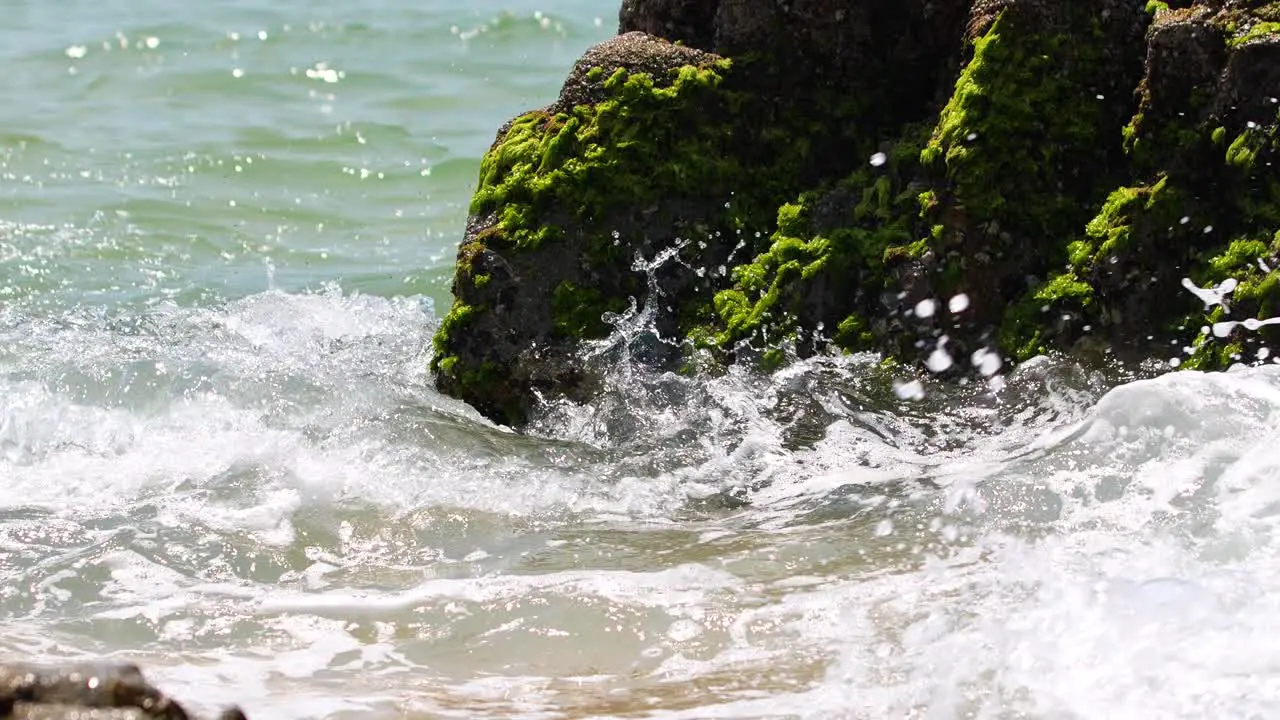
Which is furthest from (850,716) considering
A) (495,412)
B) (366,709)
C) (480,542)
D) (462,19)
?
(462,19)

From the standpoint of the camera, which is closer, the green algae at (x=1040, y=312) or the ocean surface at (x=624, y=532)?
the ocean surface at (x=624, y=532)

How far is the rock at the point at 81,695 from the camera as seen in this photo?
2.85 metres

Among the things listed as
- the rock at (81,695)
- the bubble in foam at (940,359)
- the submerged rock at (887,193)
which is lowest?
the rock at (81,695)

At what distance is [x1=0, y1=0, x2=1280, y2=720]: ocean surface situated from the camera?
3.70 metres

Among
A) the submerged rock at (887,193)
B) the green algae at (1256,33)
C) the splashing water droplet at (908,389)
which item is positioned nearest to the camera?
the green algae at (1256,33)

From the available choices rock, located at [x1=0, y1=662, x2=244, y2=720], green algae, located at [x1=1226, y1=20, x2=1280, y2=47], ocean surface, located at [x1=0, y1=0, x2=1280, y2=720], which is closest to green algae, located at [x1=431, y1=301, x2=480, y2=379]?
ocean surface, located at [x1=0, y1=0, x2=1280, y2=720]

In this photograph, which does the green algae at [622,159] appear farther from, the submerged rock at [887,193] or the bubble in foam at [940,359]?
the bubble in foam at [940,359]

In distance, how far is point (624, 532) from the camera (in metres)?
4.82

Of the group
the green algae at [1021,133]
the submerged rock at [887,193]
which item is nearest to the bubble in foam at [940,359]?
the submerged rock at [887,193]

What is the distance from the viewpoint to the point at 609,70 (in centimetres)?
604

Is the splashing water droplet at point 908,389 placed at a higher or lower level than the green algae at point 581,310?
lower

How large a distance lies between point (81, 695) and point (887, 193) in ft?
11.6

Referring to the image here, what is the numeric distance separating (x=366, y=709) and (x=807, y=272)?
248 cm

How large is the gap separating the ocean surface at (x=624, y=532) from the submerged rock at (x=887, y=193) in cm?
20
